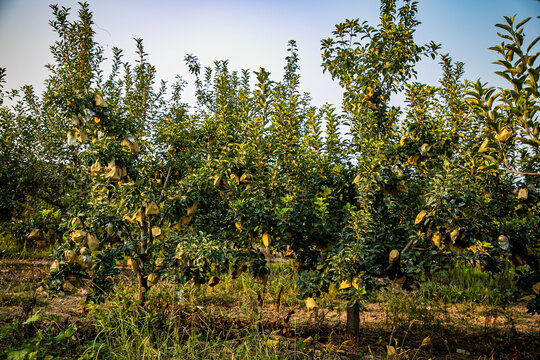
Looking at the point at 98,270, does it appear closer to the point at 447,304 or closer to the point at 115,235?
the point at 115,235

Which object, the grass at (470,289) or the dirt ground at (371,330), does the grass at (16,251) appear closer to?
the dirt ground at (371,330)

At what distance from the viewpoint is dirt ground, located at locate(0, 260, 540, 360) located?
3432 mm

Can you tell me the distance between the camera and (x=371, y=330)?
4.28m

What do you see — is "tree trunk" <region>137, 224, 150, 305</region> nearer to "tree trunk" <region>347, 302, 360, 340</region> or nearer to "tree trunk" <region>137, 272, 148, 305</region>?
"tree trunk" <region>137, 272, 148, 305</region>

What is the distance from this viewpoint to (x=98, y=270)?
2.98 metres

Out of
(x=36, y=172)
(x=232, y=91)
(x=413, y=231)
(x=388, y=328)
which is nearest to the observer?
(x=413, y=231)

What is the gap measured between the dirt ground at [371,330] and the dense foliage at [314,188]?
2.35 feet

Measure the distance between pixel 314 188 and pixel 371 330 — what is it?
7.80 ft

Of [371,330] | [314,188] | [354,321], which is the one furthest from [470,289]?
[314,188]

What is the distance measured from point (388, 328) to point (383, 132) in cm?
267

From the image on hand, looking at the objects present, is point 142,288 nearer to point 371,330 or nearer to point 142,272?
point 142,272

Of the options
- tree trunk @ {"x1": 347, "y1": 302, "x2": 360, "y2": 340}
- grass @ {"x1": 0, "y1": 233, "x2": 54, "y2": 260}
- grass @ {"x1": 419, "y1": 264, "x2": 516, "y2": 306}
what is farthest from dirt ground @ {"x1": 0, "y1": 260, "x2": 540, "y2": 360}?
grass @ {"x1": 0, "y1": 233, "x2": 54, "y2": 260}

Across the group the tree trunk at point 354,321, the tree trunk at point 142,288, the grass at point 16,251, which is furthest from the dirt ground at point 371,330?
the grass at point 16,251

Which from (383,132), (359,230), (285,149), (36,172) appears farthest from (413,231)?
(36,172)
